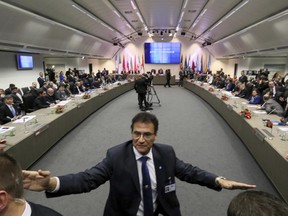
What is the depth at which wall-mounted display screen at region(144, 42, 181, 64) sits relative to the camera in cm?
2345

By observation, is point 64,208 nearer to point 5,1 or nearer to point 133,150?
point 133,150

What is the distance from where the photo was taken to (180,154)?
499 cm

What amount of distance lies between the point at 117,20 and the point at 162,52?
30.0ft

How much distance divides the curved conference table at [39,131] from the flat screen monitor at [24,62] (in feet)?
20.9

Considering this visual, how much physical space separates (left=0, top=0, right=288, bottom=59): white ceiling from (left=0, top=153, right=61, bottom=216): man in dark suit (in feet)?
24.2

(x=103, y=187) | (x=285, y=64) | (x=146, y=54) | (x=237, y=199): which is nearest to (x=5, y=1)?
(x=103, y=187)

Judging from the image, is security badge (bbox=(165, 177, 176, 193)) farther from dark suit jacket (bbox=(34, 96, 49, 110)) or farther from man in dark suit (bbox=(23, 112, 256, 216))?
dark suit jacket (bbox=(34, 96, 49, 110))

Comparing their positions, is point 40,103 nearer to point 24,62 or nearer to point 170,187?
point 170,187

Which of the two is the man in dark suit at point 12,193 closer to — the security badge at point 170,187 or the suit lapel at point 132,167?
the suit lapel at point 132,167

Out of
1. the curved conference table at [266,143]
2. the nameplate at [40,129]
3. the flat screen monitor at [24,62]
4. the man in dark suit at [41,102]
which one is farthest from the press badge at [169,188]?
the flat screen monitor at [24,62]

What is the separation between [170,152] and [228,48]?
1831cm

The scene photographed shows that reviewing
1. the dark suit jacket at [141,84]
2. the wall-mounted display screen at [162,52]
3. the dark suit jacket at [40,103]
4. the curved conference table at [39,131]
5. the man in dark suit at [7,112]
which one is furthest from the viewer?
→ the wall-mounted display screen at [162,52]

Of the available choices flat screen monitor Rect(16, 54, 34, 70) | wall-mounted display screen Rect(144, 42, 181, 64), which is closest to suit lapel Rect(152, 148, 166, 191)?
flat screen monitor Rect(16, 54, 34, 70)

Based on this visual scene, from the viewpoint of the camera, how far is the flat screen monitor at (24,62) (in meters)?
12.2
